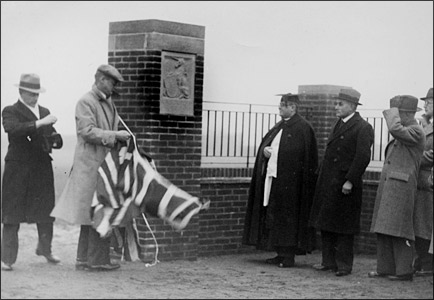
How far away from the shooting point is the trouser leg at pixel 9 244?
9.02 m

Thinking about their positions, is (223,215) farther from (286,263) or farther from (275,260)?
(286,263)

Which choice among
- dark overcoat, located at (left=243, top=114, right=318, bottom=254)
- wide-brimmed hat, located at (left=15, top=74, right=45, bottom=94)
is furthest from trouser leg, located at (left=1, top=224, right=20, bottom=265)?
dark overcoat, located at (left=243, top=114, right=318, bottom=254)

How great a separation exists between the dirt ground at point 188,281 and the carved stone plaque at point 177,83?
1.83 meters

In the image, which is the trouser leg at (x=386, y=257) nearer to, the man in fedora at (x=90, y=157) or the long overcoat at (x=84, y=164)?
the man in fedora at (x=90, y=157)

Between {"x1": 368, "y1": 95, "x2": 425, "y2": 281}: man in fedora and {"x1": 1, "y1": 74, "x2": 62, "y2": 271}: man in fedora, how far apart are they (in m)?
3.69

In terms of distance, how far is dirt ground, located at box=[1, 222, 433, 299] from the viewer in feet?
27.4

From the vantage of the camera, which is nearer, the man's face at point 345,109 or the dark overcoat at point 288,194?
the man's face at point 345,109

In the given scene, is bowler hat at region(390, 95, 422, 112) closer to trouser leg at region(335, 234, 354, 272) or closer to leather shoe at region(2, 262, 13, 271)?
trouser leg at region(335, 234, 354, 272)

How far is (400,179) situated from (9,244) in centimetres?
432

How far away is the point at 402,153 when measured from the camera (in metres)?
10.1

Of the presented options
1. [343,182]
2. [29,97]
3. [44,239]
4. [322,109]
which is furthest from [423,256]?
[29,97]

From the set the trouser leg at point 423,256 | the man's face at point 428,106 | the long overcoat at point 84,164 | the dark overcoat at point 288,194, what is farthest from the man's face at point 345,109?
the long overcoat at point 84,164

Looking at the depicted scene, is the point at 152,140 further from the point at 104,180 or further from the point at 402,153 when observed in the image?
the point at 402,153

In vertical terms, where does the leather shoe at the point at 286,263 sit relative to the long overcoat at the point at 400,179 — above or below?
below
